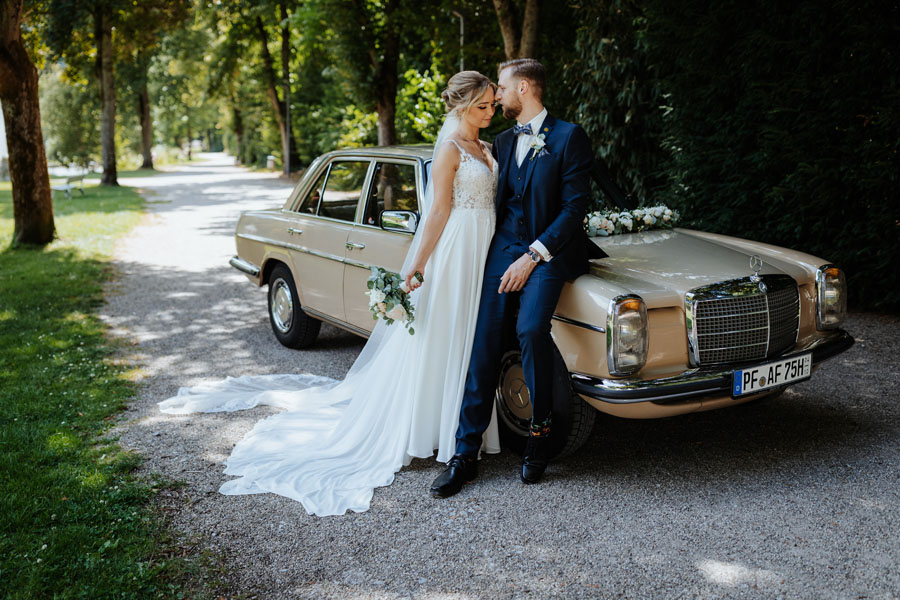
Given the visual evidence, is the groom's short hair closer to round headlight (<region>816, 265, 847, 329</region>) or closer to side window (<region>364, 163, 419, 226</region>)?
side window (<region>364, 163, 419, 226</region>)

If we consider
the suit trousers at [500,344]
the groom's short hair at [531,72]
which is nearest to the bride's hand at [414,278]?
the suit trousers at [500,344]

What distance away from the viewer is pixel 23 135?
12008mm

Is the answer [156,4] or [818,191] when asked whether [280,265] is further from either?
[156,4]

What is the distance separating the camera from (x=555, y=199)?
3.96 meters

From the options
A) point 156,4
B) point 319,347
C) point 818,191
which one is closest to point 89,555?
point 319,347

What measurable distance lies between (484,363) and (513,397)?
402 millimetres

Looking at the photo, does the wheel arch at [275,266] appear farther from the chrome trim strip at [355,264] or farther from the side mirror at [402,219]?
the side mirror at [402,219]

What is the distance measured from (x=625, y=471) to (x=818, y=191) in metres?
4.78

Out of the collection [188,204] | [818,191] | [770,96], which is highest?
[770,96]

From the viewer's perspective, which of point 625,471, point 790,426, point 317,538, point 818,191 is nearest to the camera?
point 317,538

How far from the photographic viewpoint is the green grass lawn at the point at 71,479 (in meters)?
3.06

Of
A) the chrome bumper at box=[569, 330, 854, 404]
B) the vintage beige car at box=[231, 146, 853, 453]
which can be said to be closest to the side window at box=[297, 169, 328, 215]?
the vintage beige car at box=[231, 146, 853, 453]

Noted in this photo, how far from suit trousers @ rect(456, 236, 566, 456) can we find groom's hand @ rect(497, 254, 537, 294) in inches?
1.3

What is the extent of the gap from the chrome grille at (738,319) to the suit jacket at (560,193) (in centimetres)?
64
